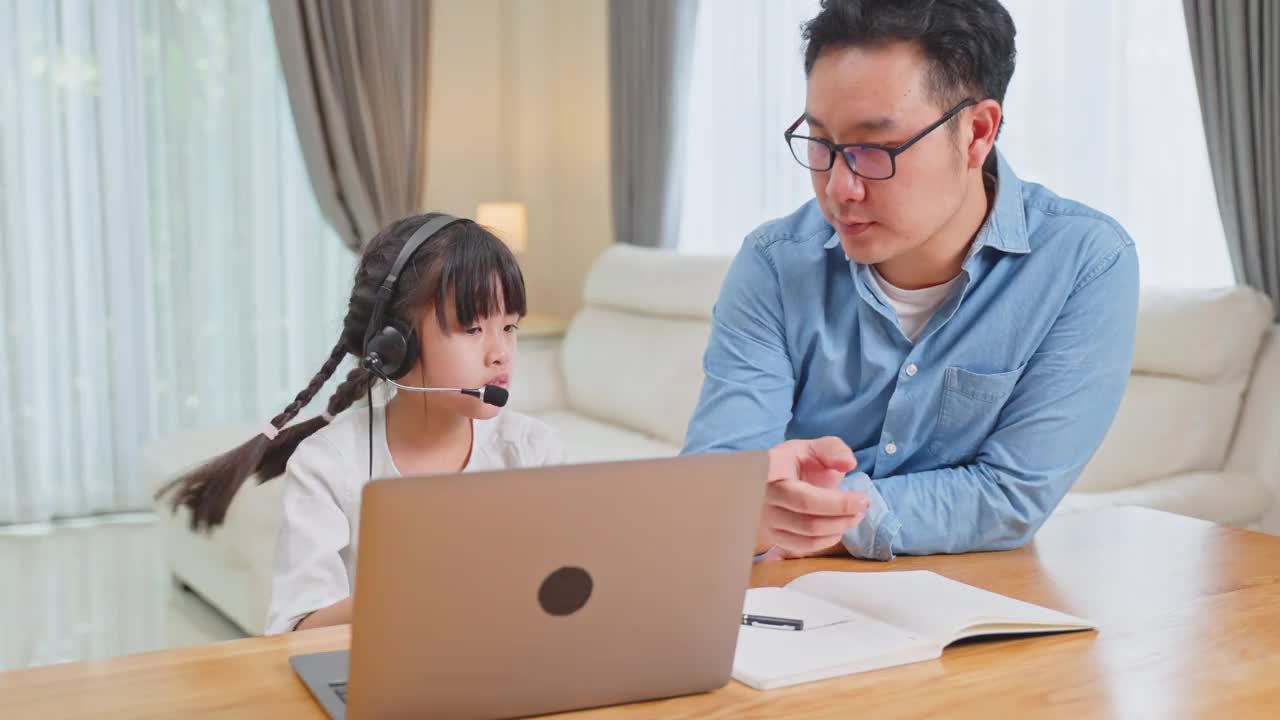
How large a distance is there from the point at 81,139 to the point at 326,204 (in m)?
0.82

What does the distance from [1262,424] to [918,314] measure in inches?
54.6

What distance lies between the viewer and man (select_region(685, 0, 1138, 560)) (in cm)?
148

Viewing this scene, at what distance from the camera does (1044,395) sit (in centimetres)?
155

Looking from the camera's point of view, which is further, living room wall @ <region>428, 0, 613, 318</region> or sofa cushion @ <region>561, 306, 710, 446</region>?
living room wall @ <region>428, 0, 613, 318</region>

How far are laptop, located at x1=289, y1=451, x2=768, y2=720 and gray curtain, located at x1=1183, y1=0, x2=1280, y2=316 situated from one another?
224cm

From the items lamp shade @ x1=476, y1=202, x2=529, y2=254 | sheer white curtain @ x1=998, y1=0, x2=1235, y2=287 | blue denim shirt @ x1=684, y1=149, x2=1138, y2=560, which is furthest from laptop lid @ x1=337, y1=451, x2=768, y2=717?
lamp shade @ x1=476, y1=202, x2=529, y2=254

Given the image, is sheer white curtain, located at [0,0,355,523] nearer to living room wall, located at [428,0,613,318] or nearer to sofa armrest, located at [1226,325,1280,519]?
living room wall, located at [428,0,613,318]

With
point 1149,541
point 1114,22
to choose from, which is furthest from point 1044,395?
point 1114,22

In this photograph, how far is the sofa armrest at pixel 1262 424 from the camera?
2.64 meters

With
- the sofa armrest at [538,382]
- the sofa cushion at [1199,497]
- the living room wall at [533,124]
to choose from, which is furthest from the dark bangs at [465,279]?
the living room wall at [533,124]

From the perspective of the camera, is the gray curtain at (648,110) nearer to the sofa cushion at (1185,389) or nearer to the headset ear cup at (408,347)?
the sofa cushion at (1185,389)

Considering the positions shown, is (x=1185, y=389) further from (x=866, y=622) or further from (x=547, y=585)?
(x=547, y=585)

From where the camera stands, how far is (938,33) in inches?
59.0

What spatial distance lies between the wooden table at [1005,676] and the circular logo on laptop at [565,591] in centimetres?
10
